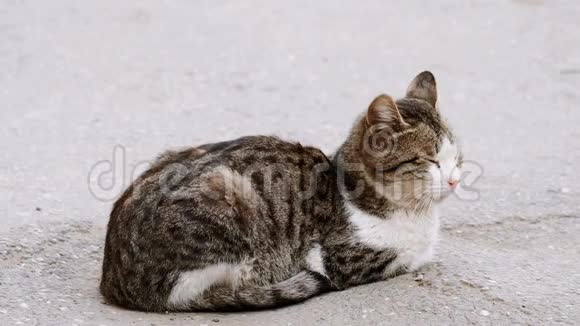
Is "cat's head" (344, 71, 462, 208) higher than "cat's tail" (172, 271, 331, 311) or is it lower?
higher

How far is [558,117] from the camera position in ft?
25.0

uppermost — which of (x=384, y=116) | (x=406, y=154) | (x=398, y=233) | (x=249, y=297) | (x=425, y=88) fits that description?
(x=425, y=88)

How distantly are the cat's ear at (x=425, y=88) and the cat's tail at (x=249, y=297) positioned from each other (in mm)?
1327

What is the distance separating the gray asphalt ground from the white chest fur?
14 centimetres

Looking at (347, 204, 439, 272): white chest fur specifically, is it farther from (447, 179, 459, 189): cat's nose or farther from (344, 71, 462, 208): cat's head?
(447, 179, 459, 189): cat's nose

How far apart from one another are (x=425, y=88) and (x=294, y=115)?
8.38ft

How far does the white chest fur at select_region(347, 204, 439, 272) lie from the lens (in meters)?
4.58

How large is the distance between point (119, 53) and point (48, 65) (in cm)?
67

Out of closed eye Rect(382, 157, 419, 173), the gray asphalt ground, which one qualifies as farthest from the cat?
the gray asphalt ground

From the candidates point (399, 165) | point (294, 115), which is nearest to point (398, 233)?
point (399, 165)

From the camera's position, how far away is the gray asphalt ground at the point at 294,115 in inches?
176

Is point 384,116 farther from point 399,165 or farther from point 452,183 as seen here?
point 452,183

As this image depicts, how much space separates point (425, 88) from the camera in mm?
4980

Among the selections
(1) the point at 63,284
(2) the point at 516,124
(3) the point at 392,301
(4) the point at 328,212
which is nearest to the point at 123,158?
(1) the point at 63,284
